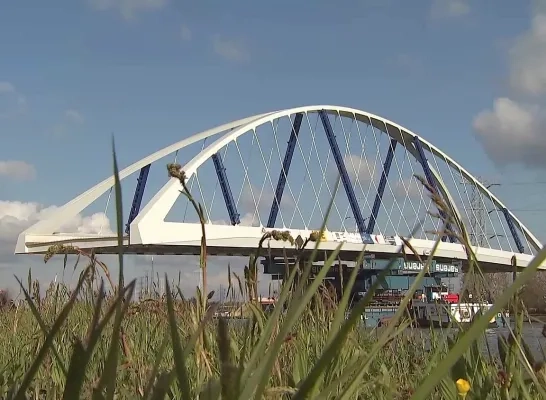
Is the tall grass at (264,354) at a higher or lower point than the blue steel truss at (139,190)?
lower

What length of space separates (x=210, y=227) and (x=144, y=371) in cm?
2924

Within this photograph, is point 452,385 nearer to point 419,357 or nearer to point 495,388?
point 495,388

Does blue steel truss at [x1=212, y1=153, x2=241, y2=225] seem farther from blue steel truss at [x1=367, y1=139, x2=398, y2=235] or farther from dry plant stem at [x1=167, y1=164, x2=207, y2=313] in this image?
dry plant stem at [x1=167, y1=164, x2=207, y2=313]

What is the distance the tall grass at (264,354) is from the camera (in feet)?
1.11

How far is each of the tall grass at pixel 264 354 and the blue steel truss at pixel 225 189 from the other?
3087 centimetres

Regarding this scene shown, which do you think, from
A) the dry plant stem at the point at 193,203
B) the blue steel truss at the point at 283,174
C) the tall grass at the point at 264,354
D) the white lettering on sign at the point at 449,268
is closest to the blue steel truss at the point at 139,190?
the blue steel truss at the point at 283,174

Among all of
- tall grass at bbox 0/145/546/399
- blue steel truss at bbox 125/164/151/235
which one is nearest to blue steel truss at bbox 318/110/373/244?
blue steel truss at bbox 125/164/151/235

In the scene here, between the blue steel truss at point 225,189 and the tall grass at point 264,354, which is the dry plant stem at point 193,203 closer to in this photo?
the tall grass at point 264,354

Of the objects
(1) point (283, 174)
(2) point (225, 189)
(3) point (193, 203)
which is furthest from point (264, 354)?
(1) point (283, 174)

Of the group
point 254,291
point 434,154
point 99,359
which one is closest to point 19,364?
point 99,359

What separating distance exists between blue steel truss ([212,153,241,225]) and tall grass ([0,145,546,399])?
30865 millimetres

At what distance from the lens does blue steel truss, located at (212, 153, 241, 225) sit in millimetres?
33906

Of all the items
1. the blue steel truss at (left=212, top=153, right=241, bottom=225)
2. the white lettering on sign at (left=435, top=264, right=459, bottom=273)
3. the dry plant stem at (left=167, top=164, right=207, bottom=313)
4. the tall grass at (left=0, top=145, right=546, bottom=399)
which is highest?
the blue steel truss at (left=212, top=153, right=241, bottom=225)

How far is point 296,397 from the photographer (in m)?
0.33
